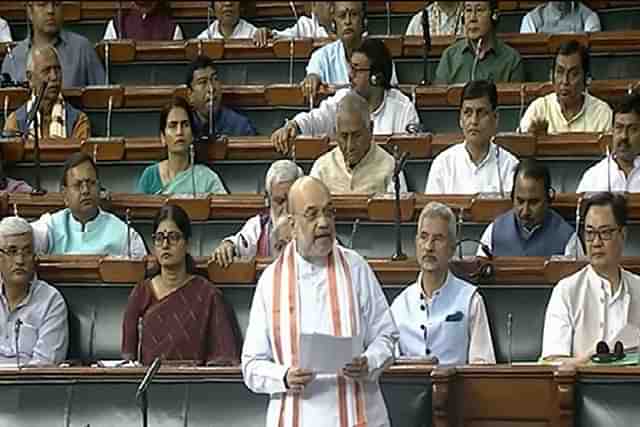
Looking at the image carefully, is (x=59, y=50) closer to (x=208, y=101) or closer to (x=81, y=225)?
(x=208, y=101)

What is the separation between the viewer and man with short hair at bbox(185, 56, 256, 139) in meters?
6.97

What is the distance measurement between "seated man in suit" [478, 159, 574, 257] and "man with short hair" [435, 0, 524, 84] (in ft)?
5.07

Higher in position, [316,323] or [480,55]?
[480,55]

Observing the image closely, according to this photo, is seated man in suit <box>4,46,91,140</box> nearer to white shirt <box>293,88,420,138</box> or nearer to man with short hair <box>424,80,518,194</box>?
white shirt <box>293,88,420,138</box>

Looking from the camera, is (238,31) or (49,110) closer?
(49,110)

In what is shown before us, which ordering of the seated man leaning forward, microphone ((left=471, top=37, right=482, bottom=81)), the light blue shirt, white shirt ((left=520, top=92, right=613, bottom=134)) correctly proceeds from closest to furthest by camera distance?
the light blue shirt < the seated man leaning forward < white shirt ((left=520, top=92, right=613, bottom=134)) < microphone ((left=471, top=37, right=482, bottom=81))

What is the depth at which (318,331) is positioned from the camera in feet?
14.6

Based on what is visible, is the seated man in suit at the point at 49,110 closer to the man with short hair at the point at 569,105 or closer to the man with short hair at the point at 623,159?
the man with short hair at the point at 569,105

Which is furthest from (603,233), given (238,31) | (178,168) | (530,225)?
(238,31)

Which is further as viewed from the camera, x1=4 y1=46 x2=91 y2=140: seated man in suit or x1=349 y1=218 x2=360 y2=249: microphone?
x1=4 y1=46 x2=91 y2=140: seated man in suit

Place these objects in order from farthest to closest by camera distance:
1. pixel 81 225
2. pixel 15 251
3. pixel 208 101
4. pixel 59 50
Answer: pixel 59 50 → pixel 208 101 → pixel 81 225 → pixel 15 251

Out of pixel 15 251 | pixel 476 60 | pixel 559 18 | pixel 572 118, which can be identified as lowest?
pixel 15 251

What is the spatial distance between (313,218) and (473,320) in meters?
1.01

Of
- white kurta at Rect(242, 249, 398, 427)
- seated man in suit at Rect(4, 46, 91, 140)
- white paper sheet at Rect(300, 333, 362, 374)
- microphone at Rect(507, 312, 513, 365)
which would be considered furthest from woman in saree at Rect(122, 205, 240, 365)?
seated man in suit at Rect(4, 46, 91, 140)
